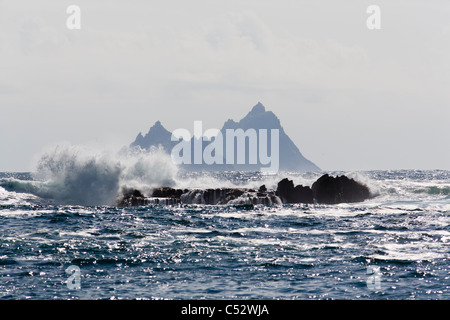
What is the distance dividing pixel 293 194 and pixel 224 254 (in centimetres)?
3209

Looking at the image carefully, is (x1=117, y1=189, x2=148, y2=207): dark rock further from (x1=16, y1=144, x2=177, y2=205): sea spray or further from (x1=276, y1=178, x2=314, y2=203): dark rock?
(x1=276, y1=178, x2=314, y2=203): dark rock

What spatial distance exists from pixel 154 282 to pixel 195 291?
1948 millimetres

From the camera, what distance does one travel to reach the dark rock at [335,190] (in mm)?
56253

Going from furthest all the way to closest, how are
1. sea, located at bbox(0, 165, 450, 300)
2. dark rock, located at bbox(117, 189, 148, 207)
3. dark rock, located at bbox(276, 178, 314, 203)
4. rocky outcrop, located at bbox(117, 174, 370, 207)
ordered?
dark rock, located at bbox(276, 178, 314, 203)
rocky outcrop, located at bbox(117, 174, 370, 207)
dark rock, located at bbox(117, 189, 148, 207)
sea, located at bbox(0, 165, 450, 300)

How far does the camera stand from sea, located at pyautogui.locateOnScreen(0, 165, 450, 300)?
1708 cm

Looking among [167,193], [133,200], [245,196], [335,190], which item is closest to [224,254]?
[133,200]

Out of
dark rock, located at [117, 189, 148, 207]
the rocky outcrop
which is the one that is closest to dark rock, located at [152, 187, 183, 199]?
the rocky outcrop

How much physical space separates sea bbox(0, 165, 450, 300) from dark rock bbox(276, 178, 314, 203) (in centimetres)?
948

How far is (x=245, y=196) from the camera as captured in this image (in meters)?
53.9

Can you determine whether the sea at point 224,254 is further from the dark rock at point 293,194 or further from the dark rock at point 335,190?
the dark rock at point 335,190

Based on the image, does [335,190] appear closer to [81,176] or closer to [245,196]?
[245,196]

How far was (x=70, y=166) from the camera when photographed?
60.2 metres

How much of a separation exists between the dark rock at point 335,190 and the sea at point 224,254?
10819mm
